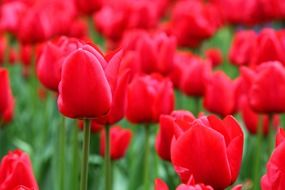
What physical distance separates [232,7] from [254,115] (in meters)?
1.66

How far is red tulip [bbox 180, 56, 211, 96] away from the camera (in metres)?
2.24

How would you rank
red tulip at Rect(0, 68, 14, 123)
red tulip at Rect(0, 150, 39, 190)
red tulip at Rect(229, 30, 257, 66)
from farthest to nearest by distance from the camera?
red tulip at Rect(229, 30, 257, 66) → red tulip at Rect(0, 68, 14, 123) → red tulip at Rect(0, 150, 39, 190)

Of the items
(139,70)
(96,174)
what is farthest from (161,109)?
(96,174)

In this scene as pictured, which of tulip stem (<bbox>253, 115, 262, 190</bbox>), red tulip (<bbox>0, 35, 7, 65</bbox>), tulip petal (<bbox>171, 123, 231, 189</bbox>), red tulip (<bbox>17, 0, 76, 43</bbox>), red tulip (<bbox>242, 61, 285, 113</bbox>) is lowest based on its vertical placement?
red tulip (<bbox>0, 35, 7, 65</bbox>)

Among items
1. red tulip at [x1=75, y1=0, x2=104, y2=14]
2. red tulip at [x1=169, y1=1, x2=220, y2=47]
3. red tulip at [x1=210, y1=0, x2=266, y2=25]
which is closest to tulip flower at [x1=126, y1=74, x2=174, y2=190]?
red tulip at [x1=169, y1=1, x2=220, y2=47]

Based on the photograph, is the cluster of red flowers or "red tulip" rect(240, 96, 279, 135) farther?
"red tulip" rect(240, 96, 279, 135)

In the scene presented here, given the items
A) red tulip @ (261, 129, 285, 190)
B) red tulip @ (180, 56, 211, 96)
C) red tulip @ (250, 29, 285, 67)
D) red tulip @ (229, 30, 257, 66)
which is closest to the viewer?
red tulip @ (261, 129, 285, 190)

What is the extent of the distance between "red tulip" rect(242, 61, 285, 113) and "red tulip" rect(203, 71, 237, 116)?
374mm

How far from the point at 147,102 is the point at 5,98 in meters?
0.41

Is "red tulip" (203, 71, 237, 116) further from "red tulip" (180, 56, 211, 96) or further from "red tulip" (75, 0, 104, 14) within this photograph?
"red tulip" (75, 0, 104, 14)

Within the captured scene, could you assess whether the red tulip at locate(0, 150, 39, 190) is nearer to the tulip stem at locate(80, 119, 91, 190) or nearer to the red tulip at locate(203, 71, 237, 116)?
the tulip stem at locate(80, 119, 91, 190)

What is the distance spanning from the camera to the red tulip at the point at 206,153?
1159 mm

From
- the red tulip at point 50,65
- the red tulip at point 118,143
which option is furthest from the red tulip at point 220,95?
the red tulip at point 50,65

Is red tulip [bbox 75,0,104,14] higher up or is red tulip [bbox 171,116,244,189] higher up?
red tulip [bbox 171,116,244,189]
